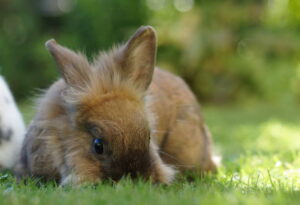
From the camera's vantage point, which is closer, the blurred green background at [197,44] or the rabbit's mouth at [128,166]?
the rabbit's mouth at [128,166]

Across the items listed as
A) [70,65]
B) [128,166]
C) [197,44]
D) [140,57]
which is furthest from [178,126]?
[197,44]

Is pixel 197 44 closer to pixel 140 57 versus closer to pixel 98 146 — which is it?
pixel 140 57

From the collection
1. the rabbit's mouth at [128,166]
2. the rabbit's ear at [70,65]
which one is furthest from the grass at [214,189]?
the rabbit's ear at [70,65]

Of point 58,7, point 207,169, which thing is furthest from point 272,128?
point 58,7

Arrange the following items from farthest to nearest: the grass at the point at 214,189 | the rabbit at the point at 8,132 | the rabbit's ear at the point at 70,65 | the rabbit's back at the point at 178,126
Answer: the rabbit at the point at 8,132 → the rabbit's back at the point at 178,126 → the rabbit's ear at the point at 70,65 → the grass at the point at 214,189

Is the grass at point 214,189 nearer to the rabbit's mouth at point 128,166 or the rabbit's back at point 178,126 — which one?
the rabbit's mouth at point 128,166

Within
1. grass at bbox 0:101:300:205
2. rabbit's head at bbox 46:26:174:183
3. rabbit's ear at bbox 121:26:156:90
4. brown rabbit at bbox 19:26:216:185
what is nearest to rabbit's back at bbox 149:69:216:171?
brown rabbit at bbox 19:26:216:185

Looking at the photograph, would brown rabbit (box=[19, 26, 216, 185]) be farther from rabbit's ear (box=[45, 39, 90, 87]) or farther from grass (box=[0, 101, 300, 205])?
grass (box=[0, 101, 300, 205])
